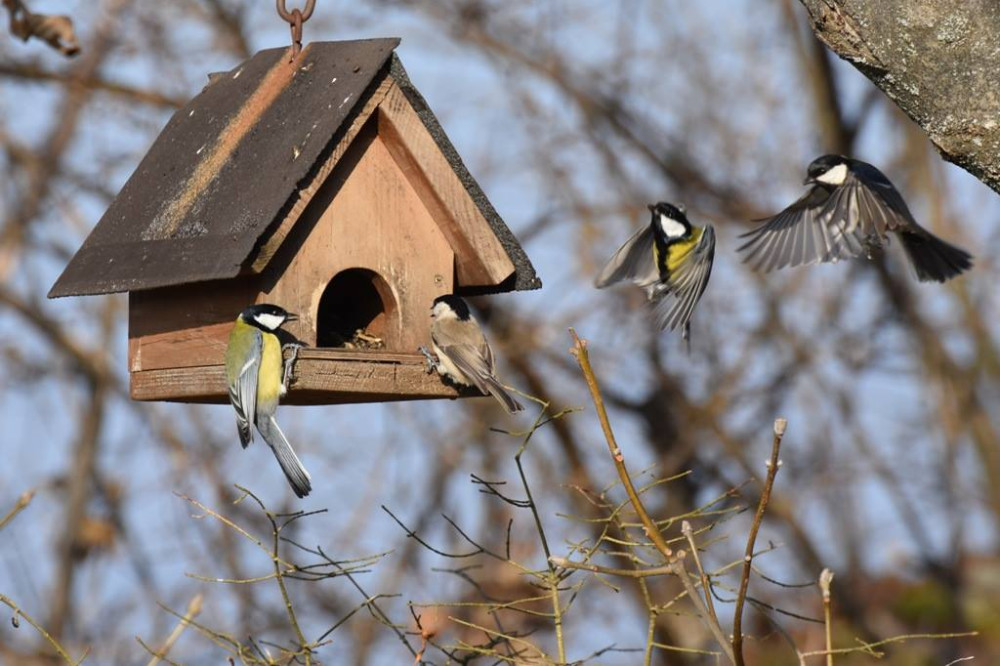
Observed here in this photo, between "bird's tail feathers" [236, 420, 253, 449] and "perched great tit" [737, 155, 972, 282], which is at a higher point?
"perched great tit" [737, 155, 972, 282]

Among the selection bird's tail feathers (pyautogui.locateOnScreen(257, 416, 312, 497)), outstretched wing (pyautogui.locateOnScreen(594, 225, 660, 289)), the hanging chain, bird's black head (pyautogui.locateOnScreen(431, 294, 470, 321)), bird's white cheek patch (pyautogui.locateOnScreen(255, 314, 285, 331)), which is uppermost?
the hanging chain

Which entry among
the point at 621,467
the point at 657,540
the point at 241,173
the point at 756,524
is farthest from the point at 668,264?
the point at 756,524

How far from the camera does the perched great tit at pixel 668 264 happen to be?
453 centimetres

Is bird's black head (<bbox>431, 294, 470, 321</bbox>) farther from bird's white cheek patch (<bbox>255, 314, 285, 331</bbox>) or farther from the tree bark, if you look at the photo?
the tree bark

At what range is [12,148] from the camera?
32.5 feet

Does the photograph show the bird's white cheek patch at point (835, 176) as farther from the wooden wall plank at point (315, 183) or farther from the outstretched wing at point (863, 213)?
the wooden wall plank at point (315, 183)

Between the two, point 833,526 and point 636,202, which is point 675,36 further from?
point 833,526

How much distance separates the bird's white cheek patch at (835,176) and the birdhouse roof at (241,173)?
1.09 m

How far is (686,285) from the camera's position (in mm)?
4539

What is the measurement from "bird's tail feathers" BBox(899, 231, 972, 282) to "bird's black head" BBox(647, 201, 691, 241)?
2.60 feet

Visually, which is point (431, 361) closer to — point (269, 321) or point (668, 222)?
point (269, 321)

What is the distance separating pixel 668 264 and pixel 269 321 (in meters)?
1.61

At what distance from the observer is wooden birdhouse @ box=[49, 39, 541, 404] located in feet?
12.4

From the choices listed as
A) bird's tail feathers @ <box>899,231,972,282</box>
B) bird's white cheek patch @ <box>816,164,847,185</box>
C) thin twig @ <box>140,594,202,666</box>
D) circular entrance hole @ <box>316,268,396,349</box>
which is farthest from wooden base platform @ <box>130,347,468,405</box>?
bird's tail feathers @ <box>899,231,972,282</box>
